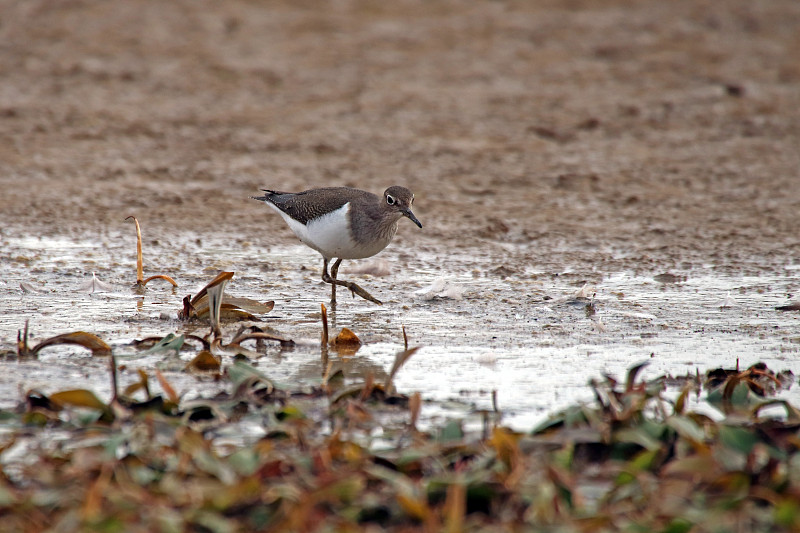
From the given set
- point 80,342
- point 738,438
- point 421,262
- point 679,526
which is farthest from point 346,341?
point 679,526

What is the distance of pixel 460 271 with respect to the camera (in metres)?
7.23

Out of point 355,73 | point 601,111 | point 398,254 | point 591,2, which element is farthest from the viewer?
point 591,2

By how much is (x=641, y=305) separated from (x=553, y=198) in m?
2.85

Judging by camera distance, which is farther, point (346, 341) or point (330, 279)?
point (330, 279)

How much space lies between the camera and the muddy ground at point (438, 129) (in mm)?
7883

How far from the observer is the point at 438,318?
6.01 m

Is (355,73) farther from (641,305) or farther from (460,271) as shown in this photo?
(641,305)

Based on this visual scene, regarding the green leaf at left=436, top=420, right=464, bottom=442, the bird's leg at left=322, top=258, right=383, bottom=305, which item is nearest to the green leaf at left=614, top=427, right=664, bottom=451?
the green leaf at left=436, top=420, right=464, bottom=442

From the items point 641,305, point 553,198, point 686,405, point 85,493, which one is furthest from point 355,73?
point 85,493

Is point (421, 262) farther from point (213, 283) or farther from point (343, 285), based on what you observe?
point (213, 283)

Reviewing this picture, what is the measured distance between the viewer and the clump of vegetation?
324 centimetres

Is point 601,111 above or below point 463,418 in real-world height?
above

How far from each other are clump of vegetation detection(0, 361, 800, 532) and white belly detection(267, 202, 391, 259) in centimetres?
231

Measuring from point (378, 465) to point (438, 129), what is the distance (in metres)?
7.66
